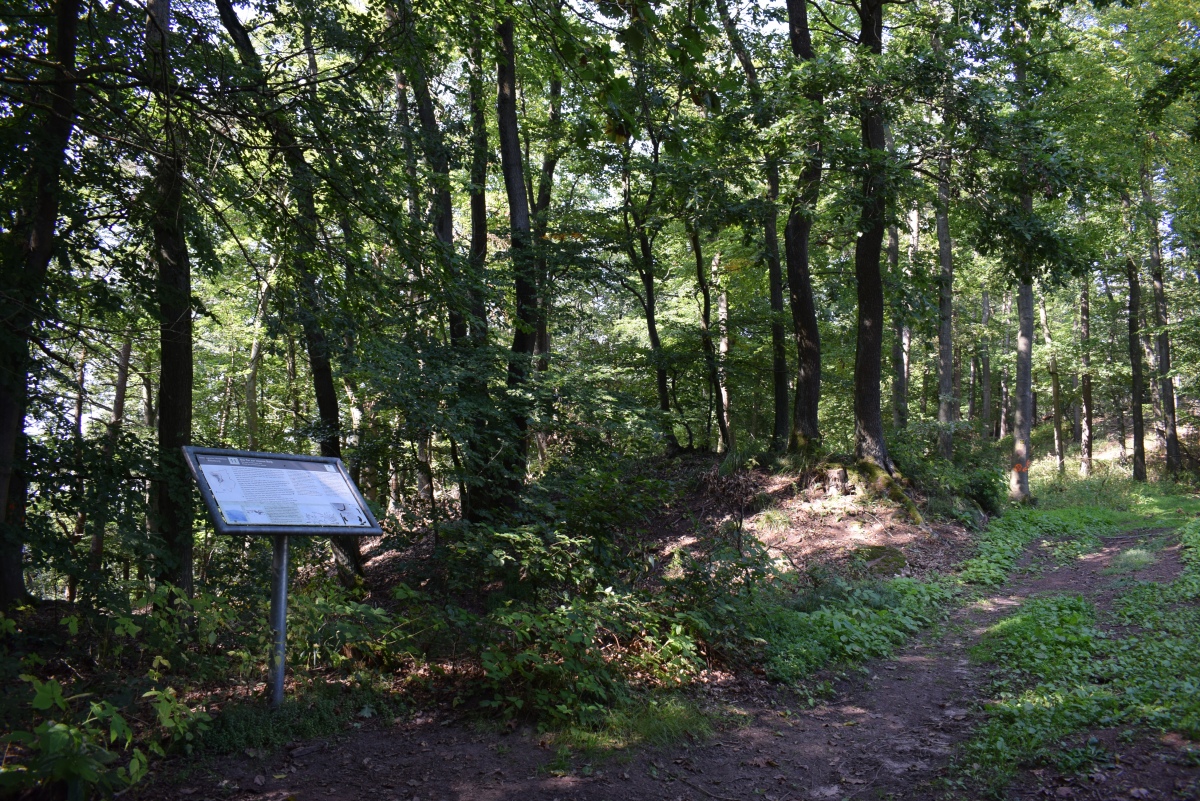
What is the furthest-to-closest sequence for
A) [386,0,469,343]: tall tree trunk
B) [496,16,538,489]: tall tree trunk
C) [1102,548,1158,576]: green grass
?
[496,16,538,489]: tall tree trunk → [1102,548,1158,576]: green grass → [386,0,469,343]: tall tree trunk

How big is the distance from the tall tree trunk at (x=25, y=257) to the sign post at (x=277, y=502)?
163 cm

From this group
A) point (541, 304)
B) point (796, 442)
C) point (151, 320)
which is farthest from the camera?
point (796, 442)

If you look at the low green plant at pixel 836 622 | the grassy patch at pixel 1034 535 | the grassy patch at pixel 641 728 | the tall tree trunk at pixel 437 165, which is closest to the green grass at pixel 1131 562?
the grassy patch at pixel 1034 535

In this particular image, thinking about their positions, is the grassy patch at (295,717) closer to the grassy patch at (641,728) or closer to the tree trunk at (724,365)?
the grassy patch at (641,728)

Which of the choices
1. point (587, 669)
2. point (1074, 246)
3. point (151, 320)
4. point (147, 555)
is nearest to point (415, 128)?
point (151, 320)

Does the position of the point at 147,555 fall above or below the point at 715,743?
above

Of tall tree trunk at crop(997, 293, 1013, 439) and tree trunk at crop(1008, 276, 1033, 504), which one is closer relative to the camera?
tree trunk at crop(1008, 276, 1033, 504)

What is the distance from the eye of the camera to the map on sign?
13.2 ft

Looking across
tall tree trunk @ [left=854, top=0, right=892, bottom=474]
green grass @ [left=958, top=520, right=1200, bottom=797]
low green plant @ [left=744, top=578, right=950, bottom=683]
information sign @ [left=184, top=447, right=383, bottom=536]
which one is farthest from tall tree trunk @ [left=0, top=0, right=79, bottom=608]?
tall tree trunk @ [left=854, top=0, right=892, bottom=474]

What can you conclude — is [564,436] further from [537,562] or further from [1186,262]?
[1186,262]

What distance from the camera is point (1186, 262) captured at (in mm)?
22312

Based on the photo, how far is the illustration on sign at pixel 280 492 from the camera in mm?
4031

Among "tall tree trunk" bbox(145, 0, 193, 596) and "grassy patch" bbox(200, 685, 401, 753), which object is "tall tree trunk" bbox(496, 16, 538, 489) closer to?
"tall tree trunk" bbox(145, 0, 193, 596)

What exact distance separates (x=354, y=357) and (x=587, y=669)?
3320mm
